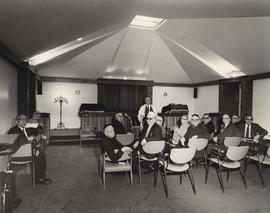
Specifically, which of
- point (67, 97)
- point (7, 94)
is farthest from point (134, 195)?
point (67, 97)

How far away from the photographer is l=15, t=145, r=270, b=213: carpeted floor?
315 cm

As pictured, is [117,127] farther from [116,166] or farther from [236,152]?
[236,152]

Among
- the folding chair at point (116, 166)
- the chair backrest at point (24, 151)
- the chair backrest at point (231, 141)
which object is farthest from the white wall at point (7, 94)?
the chair backrest at point (231, 141)

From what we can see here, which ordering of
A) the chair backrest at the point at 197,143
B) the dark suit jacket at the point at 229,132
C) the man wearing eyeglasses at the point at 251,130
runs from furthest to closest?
the man wearing eyeglasses at the point at 251,130, the dark suit jacket at the point at 229,132, the chair backrest at the point at 197,143

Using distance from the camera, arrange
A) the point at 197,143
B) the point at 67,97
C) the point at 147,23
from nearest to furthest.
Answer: the point at 197,143 → the point at 147,23 → the point at 67,97

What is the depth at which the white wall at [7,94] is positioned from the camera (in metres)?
5.09

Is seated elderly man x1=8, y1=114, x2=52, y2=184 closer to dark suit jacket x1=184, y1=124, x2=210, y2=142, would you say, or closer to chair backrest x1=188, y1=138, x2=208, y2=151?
chair backrest x1=188, y1=138, x2=208, y2=151

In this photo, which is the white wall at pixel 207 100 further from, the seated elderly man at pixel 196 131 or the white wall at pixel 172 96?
the seated elderly man at pixel 196 131

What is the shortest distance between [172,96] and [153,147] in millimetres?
8496

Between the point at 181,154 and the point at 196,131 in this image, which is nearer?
the point at 181,154

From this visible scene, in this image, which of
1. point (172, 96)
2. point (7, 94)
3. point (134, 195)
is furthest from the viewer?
point (172, 96)

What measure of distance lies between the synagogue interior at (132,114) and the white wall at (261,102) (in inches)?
1.5

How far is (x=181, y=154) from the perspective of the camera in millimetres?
3400

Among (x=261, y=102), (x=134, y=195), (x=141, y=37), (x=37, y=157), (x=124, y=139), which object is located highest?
(x=141, y=37)
